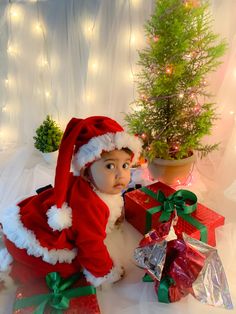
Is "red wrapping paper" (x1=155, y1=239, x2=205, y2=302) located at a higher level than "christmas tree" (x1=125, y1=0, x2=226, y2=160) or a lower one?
lower

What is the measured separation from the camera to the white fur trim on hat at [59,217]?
0.81 meters

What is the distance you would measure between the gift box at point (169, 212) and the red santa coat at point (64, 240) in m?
0.23

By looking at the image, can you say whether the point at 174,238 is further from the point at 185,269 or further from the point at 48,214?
the point at 48,214

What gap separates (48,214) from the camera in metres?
0.84

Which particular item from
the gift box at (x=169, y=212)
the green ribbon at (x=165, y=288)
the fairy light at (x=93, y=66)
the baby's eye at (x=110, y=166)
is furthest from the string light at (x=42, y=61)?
the green ribbon at (x=165, y=288)

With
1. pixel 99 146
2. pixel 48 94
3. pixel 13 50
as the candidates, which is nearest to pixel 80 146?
pixel 99 146

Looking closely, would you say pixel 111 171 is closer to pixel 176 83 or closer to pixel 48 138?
pixel 176 83

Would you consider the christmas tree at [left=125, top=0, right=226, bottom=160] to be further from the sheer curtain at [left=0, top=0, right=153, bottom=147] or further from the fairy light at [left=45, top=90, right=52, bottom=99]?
the fairy light at [left=45, top=90, right=52, bottom=99]

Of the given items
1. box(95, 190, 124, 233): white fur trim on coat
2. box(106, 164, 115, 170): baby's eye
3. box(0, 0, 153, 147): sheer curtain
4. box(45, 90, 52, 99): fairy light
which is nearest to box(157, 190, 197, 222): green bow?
box(95, 190, 124, 233): white fur trim on coat

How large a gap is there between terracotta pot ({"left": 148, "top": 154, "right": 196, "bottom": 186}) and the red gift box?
0.67 metres

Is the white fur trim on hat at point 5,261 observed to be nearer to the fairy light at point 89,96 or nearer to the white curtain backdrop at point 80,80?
the white curtain backdrop at point 80,80

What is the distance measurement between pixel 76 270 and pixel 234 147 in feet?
2.84

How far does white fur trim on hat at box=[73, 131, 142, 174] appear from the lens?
83 centimetres

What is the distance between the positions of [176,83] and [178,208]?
57cm
